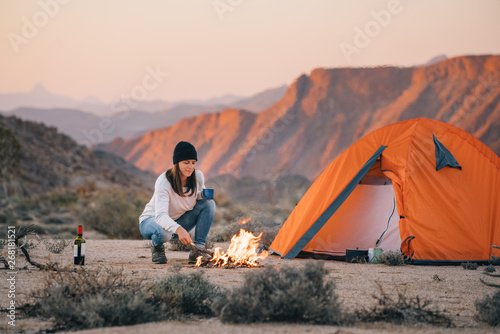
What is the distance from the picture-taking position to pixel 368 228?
797 centimetres

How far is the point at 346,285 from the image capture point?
5254 millimetres

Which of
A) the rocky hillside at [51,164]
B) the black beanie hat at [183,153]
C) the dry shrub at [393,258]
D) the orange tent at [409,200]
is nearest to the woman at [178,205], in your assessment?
the black beanie hat at [183,153]

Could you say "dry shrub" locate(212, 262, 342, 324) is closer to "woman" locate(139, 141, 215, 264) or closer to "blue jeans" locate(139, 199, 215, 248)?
"woman" locate(139, 141, 215, 264)

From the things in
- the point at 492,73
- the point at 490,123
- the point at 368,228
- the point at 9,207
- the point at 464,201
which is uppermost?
the point at 492,73

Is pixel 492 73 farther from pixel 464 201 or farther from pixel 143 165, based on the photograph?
pixel 464 201

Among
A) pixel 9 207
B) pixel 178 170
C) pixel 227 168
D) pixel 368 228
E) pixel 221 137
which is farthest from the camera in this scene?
pixel 221 137

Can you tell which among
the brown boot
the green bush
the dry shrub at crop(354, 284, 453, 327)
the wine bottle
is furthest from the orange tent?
the green bush

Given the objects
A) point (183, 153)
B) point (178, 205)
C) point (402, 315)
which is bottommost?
point (402, 315)

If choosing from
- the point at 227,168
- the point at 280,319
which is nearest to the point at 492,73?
the point at 227,168

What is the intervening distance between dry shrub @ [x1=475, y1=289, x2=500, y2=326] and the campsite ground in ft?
0.27

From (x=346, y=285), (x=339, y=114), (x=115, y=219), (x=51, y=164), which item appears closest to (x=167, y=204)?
(x=346, y=285)

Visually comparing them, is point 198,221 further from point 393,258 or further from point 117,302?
point 117,302

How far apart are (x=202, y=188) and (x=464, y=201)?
146 inches

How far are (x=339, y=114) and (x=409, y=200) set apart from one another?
5552 centimetres
